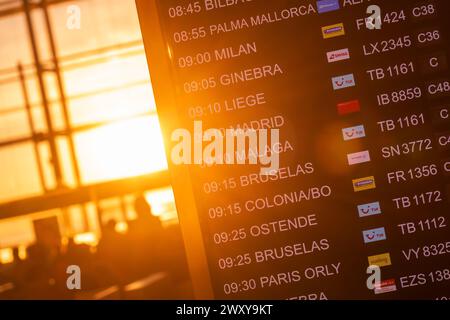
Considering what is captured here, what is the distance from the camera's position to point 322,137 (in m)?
1.79

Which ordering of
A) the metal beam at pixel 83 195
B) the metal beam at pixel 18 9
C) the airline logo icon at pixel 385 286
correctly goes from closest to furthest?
the airline logo icon at pixel 385 286
the metal beam at pixel 83 195
the metal beam at pixel 18 9

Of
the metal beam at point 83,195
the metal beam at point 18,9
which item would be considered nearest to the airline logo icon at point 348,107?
the metal beam at point 83,195

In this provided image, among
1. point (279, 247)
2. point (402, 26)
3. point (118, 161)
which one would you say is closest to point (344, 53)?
point (402, 26)

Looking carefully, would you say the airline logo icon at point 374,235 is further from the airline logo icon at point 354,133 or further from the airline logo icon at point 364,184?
the airline logo icon at point 354,133

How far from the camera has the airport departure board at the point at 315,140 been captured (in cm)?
179

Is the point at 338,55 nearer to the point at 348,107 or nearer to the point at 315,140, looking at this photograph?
the point at 348,107

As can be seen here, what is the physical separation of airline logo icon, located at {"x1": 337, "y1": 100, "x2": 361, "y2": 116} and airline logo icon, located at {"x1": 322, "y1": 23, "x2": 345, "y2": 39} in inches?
8.3

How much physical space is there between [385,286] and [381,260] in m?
0.08

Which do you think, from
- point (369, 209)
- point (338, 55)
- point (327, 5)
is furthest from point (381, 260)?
point (327, 5)

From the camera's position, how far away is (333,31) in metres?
1.82

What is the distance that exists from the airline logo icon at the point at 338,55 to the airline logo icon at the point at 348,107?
5.3 inches

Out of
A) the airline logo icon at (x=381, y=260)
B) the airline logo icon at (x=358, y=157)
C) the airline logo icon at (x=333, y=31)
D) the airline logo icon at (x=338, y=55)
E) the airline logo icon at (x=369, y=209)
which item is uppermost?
the airline logo icon at (x=333, y=31)

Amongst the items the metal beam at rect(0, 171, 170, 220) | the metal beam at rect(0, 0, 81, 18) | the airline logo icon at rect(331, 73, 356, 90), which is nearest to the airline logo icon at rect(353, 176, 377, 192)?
the airline logo icon at rect(331, 73, 356, 90)

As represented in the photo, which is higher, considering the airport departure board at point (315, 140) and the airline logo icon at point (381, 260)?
the airport departure board at point (315, 140)
